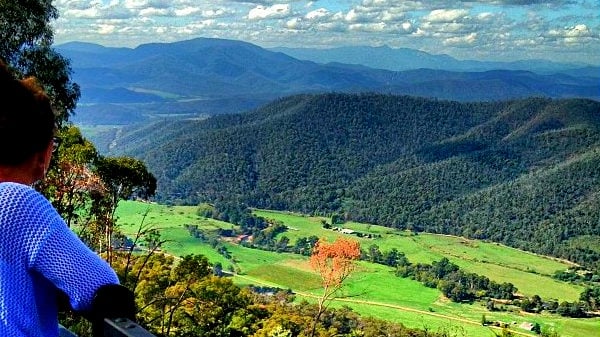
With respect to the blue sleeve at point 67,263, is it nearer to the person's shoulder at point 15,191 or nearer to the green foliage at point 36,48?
the person's shoulder at point 15,191

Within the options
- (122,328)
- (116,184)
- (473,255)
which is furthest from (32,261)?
(473,255)

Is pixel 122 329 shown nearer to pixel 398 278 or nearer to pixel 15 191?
pixel 15 191

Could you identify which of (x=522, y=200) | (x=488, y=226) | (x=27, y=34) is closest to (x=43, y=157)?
(x=27, y=34)

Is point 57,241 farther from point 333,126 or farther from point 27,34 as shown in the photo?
point 333,126

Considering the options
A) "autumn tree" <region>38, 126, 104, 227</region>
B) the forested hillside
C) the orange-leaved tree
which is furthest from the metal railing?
the forested hillside

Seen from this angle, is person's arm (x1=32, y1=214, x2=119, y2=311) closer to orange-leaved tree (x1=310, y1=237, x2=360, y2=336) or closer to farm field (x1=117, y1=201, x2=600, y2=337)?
orange-leaved tree (x1=310, y1=237, x2=360, y2=336)

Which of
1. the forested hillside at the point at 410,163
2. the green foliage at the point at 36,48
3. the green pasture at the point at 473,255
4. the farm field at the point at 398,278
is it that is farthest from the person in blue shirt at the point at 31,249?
the forested hillside at the point at 410,163
